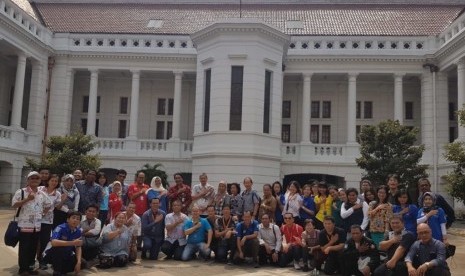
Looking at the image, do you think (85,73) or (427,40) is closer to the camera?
(427,40)

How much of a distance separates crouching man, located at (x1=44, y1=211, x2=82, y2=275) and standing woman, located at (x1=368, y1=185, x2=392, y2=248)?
5713 millimetres

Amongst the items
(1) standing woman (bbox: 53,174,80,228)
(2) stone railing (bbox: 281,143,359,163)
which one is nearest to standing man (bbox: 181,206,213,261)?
(1) standing woman (bbox: 53,174,80,228)

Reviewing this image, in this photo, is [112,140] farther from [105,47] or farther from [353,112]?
[353,112]

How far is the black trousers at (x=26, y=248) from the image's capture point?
28.7 feet

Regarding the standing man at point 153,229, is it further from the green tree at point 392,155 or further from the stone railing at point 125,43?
the stone railing at point 125,43

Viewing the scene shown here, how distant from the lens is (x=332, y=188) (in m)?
11.6

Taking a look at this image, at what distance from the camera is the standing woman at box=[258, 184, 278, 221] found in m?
11.8

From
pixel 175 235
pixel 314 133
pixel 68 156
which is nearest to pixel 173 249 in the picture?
pixel 175 235

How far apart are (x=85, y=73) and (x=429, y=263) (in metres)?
29.3

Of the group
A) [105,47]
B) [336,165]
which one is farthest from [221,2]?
[336,165]

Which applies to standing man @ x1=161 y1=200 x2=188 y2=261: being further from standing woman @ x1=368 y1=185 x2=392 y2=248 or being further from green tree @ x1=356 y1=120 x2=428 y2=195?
green tree @ x1=356 y1=120 x2=428 y2=195

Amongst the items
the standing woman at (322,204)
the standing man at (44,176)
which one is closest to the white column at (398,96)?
the standing woman at (322,204)

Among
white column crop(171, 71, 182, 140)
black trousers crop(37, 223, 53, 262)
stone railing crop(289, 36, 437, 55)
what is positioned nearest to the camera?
black trousers crop(37, 223, 53, 262)

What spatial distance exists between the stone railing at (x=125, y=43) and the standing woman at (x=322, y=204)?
2005 centimetres
